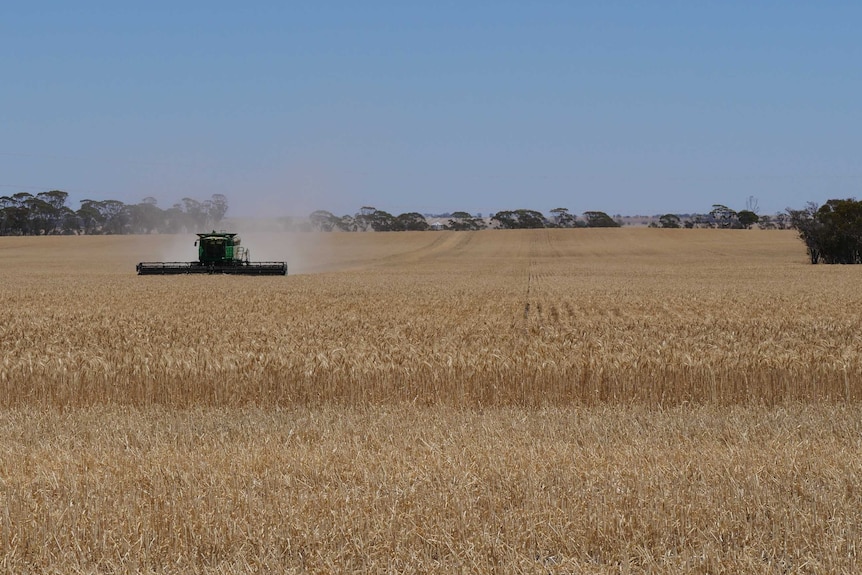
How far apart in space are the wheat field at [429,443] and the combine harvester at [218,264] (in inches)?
943

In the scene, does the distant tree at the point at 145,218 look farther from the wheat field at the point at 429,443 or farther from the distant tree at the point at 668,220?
the wheat field at the point at 429,443

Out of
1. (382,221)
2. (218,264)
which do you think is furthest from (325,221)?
(218,264)

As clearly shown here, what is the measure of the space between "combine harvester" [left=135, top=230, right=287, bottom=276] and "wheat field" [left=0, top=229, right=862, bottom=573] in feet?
78.5

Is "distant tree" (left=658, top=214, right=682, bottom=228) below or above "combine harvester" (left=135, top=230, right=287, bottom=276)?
above

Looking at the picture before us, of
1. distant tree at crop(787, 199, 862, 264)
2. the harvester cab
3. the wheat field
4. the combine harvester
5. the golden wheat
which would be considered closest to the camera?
the wheat field

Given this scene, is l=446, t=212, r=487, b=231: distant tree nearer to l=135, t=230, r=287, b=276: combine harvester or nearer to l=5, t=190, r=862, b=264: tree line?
l=5, t=190, r=862, b=264: tree line

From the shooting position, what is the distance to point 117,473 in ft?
21.6

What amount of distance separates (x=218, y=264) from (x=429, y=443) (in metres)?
38.3

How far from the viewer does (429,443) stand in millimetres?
7520

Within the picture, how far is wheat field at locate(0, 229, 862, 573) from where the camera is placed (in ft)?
16.7

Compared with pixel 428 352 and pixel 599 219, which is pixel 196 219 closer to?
pixel 599 219

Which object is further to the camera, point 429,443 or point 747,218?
point 747,218

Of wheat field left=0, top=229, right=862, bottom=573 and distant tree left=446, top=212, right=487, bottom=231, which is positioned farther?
distant tree left=446, top=212, right=487, bottom=231

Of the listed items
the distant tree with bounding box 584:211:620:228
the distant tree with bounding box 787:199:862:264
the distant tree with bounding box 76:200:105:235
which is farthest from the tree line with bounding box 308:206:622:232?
the distant tree with bounding box 787:199:862:264
